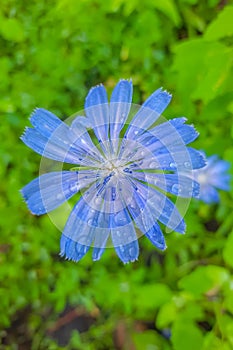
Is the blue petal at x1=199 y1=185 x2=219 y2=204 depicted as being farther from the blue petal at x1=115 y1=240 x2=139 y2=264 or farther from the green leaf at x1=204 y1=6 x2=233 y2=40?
the blue petal at x1=115 y1=240 x2=139 y2=264

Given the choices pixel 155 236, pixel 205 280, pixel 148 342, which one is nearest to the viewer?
pixel 155 236

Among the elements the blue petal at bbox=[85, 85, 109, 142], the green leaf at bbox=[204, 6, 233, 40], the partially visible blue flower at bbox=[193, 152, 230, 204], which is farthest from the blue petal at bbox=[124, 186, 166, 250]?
the partially visible blue flower at bbox=[193, 152, 230, 204]

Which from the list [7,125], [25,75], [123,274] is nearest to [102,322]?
[123,274]

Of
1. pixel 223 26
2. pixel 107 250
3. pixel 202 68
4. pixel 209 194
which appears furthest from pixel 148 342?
pixel 223 26

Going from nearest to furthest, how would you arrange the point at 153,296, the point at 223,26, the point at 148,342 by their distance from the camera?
the point at 223,26
the point at 153,296
the point at 148,342

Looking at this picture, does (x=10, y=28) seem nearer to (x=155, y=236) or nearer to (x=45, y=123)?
(x=45, y=123)

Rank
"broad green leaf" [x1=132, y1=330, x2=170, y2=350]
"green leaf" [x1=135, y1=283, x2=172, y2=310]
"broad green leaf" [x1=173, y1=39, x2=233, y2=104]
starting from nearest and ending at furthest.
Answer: "broad green leaf" [x1=173, y1=39, x2=233, y2=104] < "green leaf" [x1=135, y1=283, x2=172, y2=310] < "broad green leaf" [x1=132, y1=330, x2=170, y2=350]

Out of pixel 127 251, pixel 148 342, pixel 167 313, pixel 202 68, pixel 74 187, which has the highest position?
pixel 202 68

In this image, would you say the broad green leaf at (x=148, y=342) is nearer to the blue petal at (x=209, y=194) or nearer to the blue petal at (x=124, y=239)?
the blue petal at (x=209, y=194)
